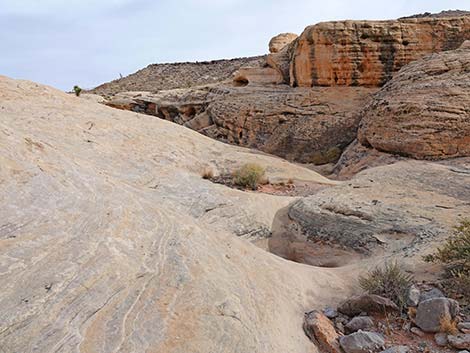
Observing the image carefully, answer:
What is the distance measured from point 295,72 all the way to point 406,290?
14160mm

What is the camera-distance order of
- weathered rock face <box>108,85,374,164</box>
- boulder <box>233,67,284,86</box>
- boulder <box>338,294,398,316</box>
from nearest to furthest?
boulder <box>338,294,398,316</box>
weathered rock face <box>108,85,374,164</box>
boulder <box>233,67,284,86</box>

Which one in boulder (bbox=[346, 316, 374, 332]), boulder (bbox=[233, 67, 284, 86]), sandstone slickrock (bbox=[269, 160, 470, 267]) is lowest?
sandstone slickrock (bbox=[269, 160, 470, 267])

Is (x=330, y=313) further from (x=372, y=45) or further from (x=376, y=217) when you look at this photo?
Answer: (x=372, y=45)

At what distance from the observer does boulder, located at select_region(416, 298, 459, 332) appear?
3.37 m

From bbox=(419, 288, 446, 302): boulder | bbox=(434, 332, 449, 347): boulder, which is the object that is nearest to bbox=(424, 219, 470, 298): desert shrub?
bbox=(419, 288, 446, 302): boulder

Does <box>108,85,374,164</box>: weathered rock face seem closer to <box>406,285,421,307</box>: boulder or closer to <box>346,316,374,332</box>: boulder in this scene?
<box>406,285,421,307</box>: boulder

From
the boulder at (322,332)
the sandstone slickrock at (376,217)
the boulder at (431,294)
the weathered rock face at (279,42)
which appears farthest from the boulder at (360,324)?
the weathered rock face at (279,42)

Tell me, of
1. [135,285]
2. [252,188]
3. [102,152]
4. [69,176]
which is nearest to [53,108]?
[102,152]

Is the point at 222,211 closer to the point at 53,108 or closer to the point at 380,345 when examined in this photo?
the point at 380,345

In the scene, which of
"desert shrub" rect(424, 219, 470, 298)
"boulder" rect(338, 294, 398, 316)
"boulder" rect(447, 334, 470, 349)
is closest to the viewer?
"boulder" rect(447, 334, 470, 349)

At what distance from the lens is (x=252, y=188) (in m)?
9.20

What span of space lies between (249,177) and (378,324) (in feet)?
19.4

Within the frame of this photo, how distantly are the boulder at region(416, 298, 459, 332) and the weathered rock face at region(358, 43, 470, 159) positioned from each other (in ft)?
21.9

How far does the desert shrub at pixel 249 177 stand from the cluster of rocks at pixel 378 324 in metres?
5.43
